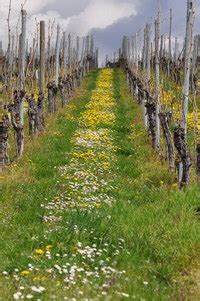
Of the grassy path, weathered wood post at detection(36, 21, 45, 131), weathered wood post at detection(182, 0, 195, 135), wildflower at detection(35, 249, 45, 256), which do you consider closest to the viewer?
the grassy path

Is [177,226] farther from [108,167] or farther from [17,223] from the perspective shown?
[108,167]

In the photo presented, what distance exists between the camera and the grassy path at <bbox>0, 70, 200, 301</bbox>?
678 centimetres

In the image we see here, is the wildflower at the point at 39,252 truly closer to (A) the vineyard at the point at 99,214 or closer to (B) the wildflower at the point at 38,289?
(A) the vineyard at the point at 99,214

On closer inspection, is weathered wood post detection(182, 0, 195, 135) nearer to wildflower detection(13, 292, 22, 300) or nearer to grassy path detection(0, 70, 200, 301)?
grassy path detection(0, 70, 200, 301)

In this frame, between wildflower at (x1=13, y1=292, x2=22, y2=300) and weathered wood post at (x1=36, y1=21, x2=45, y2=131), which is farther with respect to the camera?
weathered wood post at (x1=36, y1=21, x2=45, y2=131)

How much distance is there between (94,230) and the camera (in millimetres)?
8898

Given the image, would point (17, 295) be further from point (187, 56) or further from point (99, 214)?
point (187, 56)

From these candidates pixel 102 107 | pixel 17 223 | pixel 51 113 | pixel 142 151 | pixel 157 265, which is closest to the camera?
Result: pixel 157 265

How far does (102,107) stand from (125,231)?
26.2 m

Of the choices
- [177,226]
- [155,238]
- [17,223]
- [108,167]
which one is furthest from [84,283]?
[108,167]

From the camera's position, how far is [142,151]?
65.0 feet

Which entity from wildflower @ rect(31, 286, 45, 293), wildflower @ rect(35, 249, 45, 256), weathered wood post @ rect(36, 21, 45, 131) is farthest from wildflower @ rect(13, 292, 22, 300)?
weathered wood post @ rect(36, 21, 45, 131)

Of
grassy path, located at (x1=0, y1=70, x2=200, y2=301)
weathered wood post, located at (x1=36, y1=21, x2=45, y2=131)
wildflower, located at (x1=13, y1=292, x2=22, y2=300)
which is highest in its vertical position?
weathered wood post, located at (x1=36, y1=21, x2=45, y2=131)

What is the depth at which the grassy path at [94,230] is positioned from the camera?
6777 millimetres
